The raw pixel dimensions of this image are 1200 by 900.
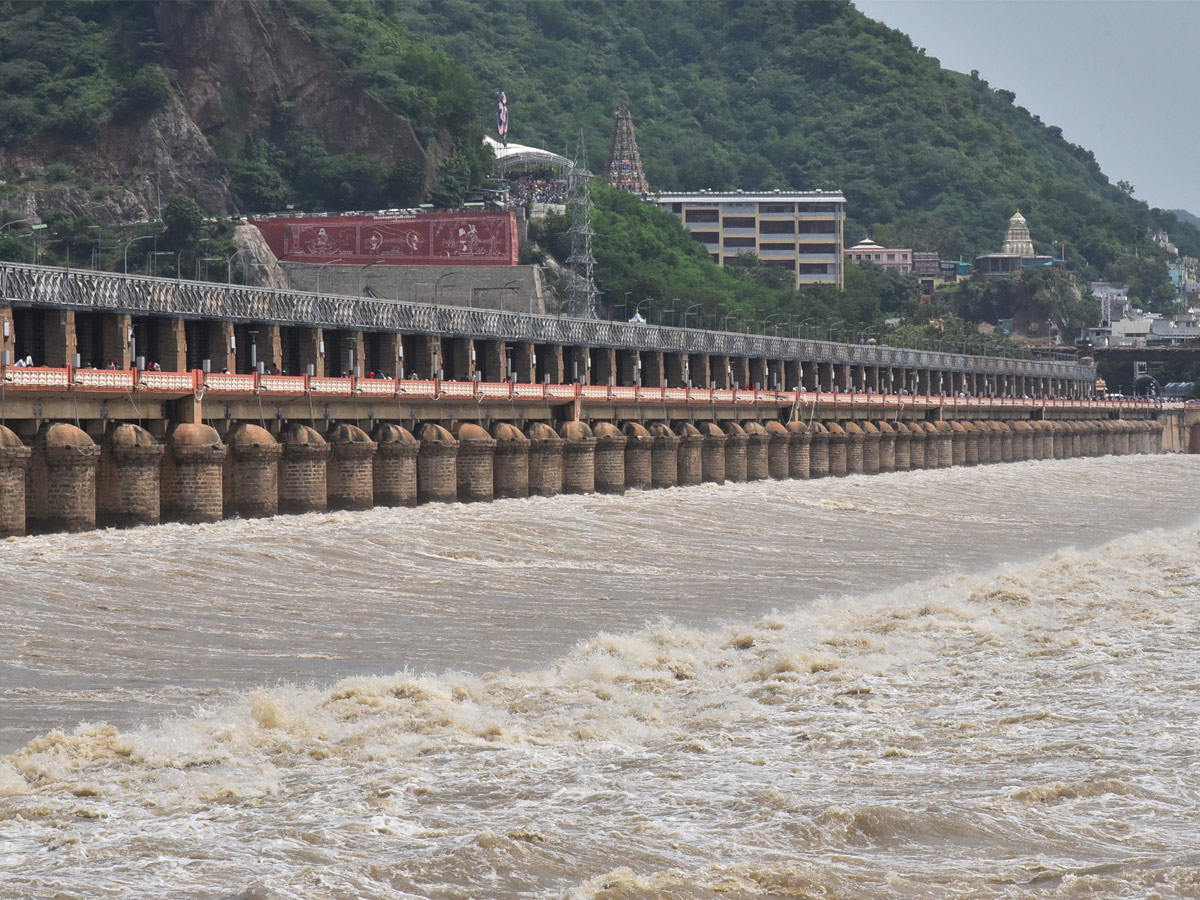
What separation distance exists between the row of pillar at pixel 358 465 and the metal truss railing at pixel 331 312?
6.34 m

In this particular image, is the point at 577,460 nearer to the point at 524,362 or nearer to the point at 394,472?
the point at 524,362

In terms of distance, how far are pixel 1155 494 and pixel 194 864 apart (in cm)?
8946

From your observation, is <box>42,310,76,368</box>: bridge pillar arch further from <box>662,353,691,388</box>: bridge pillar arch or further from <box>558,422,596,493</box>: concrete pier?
<box>662,353,691,388</box>: bridge pillar arch

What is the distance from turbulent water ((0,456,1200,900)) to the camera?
18625 mm

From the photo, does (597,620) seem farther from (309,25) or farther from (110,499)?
(309,25)

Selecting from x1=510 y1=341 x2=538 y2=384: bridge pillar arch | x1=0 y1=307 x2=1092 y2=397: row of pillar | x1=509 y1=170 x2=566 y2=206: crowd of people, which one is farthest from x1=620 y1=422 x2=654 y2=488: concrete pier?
x1=509 y1=170 x2=566 y2=206: crowd of people

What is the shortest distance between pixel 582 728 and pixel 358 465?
1486 inches

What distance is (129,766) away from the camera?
21984mm

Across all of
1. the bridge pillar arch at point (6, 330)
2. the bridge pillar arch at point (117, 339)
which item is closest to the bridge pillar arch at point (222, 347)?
the bridge pillar arch at point (117, 339)

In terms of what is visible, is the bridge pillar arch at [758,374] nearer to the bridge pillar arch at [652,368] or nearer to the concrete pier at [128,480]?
the bridge pillar arch at [652,368]

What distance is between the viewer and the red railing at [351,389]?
4978 centimetres

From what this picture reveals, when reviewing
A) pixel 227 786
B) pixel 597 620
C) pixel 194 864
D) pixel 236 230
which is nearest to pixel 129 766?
pixel 227 786

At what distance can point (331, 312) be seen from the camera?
7156 cm

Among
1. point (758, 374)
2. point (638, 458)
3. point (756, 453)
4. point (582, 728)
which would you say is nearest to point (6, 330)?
point (582, 728)
